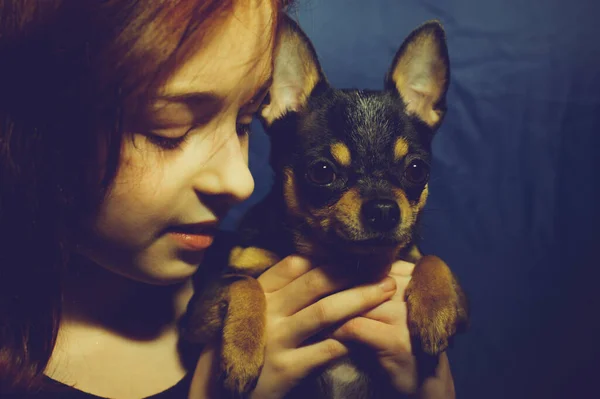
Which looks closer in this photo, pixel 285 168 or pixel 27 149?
pixel 27 149

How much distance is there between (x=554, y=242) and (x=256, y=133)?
92 centimetres

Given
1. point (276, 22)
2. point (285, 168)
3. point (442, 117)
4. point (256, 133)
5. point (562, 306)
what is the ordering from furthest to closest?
point (256, 133) < point (562, 306) < point (442, 117) < point (285, 168) < point (276, 22)

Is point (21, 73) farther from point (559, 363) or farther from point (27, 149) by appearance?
point (559, 363)

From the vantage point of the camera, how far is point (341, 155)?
1.22 metres

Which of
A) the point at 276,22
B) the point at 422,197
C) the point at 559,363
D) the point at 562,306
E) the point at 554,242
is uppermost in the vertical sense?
the point at 276,22

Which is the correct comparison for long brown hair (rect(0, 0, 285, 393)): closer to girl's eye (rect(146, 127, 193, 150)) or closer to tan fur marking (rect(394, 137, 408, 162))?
girl's eye (rect(146, 127, 193, 150))

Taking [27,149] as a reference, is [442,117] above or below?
below

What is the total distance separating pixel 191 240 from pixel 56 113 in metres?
0.35

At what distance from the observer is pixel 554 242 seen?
1518mm

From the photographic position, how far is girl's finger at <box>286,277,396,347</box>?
117 cm

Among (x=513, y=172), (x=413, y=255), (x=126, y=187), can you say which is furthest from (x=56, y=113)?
(x=513, y=172)

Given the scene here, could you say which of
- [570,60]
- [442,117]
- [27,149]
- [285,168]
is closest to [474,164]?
[442,117]

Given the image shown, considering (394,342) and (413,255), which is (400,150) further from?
(394,342)

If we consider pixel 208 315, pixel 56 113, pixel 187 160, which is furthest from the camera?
pixel 208 315
